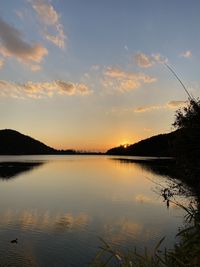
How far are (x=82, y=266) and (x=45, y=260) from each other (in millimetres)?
3407

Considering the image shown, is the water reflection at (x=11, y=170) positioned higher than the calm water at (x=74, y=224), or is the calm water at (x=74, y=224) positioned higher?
the water reflection at (x=11, y=170)

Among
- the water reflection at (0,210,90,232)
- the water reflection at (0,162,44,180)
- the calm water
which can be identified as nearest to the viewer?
the calm water

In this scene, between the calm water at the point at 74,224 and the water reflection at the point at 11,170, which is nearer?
the calm water at the point at 74,224

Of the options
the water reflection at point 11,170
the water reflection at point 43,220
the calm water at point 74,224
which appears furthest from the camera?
the water reflection at point 11,170

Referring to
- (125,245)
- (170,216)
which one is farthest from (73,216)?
(125,245)

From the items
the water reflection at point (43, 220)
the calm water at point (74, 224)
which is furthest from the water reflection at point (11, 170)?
the water reflection at point (43, 220)

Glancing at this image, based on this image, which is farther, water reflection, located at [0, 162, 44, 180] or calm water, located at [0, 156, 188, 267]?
water reflection, located at [0, 162, 44, 180]

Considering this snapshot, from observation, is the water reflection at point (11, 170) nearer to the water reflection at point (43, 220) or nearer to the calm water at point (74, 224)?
the calm water at point (74, 224)

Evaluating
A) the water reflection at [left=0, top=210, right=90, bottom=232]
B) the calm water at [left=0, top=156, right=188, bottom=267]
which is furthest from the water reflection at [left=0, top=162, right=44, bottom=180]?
the water reflection at [left=0, top=210, right=90, bottom=232]

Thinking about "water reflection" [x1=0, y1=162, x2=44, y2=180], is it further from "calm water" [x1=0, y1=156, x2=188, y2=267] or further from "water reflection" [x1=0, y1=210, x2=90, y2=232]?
"water reflection" [x1=0, y1=210, x2=90, y2=232]

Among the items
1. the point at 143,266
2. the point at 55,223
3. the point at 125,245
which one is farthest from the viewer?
the point at 55,223

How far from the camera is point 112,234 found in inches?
Answer: 1339

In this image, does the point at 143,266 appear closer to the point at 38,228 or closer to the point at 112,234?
the point at 112,234

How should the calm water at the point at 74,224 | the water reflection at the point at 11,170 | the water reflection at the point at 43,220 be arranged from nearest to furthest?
the calm water at the point at 74,224
the water reflection at the point at 43,220
the water reflection at the point at 11,170
